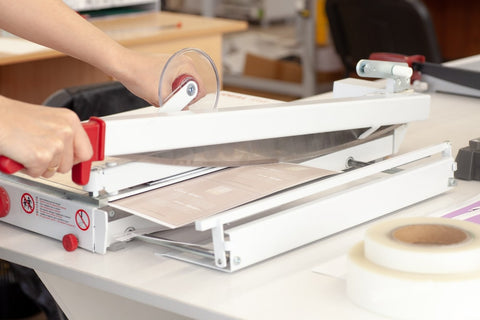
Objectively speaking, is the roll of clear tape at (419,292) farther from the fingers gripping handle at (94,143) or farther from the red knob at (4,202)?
the red knob at (4,202)

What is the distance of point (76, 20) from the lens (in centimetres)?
150

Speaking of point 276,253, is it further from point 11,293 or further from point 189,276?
point 11,293

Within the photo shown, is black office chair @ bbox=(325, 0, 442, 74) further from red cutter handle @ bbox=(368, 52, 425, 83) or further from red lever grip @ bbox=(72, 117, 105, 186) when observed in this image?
red lever grip @ bbox=(72, 117, 105, 186)

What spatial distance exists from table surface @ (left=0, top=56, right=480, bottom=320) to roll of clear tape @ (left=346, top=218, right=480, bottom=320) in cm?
3

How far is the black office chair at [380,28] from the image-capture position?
3.19 metres

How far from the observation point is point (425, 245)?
100 cm

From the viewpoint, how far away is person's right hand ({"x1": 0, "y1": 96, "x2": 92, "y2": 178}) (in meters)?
1.01

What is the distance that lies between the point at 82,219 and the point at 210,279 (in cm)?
20

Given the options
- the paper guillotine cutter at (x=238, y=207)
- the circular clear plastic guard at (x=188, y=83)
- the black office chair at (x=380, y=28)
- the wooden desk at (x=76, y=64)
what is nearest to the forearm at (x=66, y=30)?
the circular clear plastic guard at (x=188, y=83)

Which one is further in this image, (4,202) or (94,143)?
(4,202)

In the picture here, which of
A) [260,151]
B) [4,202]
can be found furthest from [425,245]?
[4,202]

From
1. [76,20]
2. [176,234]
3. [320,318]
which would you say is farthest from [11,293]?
[320,318]

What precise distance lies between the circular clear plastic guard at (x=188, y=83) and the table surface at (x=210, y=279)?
22cm

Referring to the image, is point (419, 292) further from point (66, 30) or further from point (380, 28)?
point (380, 28)
